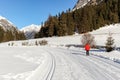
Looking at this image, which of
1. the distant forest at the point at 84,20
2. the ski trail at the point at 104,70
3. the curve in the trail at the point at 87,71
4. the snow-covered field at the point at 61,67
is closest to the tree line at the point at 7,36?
the distant forest at the point at 84,20

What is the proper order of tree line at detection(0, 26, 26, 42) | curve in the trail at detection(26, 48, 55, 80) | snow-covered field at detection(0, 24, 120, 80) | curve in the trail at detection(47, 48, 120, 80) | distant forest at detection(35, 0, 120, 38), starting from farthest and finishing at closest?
tree line at detection(0, 26, 26, 42)
distant forest at detection(35, 0, 120, 38)
snow-covered field at detection(0, 24, 120, 80)
curve in the trail at detection(47, 48, 120, 80)
curve in the trail at detection(26, 48, 55, 80)

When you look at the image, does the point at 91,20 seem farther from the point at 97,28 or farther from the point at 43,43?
the point at 43,43

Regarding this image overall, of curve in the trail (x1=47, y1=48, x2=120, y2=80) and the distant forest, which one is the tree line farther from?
curve in the trail (x1=47, y1=48, x2=120, y2=80)

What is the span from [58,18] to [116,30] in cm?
3746

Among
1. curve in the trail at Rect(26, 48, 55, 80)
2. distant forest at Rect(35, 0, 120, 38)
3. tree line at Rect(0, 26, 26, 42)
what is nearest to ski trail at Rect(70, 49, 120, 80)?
curve in the trail at Rect(26, 48, 55, 80)

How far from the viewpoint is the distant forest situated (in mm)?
114250

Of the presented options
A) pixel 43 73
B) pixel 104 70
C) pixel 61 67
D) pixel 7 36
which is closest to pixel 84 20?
pixel 7 36

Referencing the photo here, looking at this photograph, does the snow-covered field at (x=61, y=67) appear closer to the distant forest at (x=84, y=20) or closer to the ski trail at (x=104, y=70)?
the ski trail at (x=104, y=70)

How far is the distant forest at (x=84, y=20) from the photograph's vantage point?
114 m

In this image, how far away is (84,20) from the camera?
116812mm

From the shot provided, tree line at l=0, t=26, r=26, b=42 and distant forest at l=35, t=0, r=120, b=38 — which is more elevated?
distant forest at l=35, t=0, r=120, b=38

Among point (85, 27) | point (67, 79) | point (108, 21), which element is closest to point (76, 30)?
point (85, 27)

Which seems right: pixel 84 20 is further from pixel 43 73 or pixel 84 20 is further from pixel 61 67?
pixel 43 73

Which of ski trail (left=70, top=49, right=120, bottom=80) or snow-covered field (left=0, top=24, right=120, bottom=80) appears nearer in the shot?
ski trail (left=70, top=49, right=120, bottom=80)
